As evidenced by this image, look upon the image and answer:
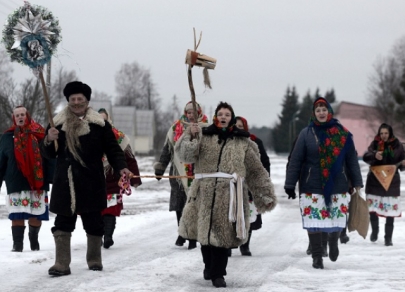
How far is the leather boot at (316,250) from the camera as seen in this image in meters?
8.55

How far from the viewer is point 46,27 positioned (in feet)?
25.9

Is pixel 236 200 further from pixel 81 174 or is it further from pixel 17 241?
pixel 17 241

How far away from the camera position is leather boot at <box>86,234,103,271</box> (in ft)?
26.5

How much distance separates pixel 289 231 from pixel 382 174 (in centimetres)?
211

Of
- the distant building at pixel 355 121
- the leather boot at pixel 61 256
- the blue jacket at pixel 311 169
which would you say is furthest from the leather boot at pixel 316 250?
the distant building at pixel 355 121

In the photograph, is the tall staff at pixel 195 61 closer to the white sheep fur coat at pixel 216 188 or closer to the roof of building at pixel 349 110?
the white sheep fur coat at pixel 216 188

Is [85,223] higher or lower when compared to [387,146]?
lower

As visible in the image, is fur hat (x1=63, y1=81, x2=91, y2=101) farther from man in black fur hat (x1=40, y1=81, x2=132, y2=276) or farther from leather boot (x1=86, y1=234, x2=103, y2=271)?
leather boot (x1=86, y1=234, x2=103, y2=271)


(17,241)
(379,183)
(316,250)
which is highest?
(379,183)

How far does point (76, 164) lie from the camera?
304 inches

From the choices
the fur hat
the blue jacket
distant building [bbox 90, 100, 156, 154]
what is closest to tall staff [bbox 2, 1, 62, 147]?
the fur hat

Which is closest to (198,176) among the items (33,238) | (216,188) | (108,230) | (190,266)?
(216,188)

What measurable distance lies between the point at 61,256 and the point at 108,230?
2.71 meters

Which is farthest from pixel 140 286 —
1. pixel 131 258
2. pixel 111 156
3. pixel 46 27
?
pixel 46 27
